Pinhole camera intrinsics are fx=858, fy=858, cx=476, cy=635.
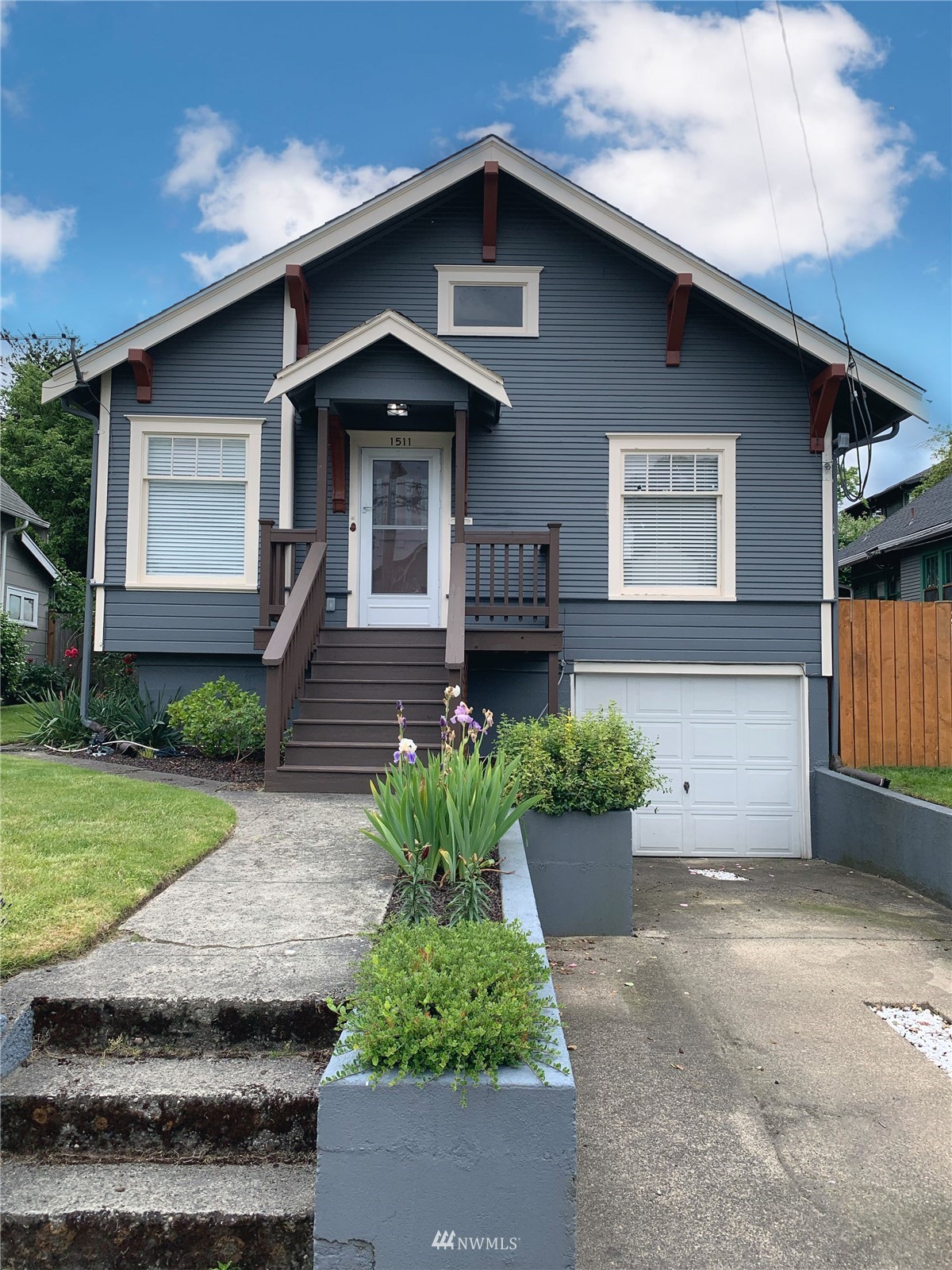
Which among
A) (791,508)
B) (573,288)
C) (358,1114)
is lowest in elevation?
(358,1114)

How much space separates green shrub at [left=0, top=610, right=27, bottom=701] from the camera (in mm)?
16344

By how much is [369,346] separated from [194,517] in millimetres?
2973

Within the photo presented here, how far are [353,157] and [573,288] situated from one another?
29.0ft

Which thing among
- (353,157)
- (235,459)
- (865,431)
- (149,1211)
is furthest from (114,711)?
(353,157)

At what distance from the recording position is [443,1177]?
2.30 metres

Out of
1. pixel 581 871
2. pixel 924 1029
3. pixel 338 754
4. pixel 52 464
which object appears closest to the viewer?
pixel 924 1029

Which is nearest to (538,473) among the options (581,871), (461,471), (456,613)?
(461,471)

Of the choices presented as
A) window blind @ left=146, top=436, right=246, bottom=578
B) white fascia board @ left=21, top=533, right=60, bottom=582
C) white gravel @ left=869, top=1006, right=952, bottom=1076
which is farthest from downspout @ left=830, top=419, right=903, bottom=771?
white fascia board @ left=21, top=533, right=60, bottom=582

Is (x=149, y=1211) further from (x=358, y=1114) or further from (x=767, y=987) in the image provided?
(x=767, y=987)

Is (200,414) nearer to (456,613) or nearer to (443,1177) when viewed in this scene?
(456,613)

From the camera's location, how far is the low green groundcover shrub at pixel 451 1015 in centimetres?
236

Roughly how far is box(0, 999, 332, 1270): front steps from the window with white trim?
18.5 meters

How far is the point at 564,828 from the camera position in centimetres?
583

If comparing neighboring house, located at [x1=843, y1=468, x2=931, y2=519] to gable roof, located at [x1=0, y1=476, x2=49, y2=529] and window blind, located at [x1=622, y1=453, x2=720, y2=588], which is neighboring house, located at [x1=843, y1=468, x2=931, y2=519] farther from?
gable roof, located at [x1=0, y1=476, x2=49, y2=529]
